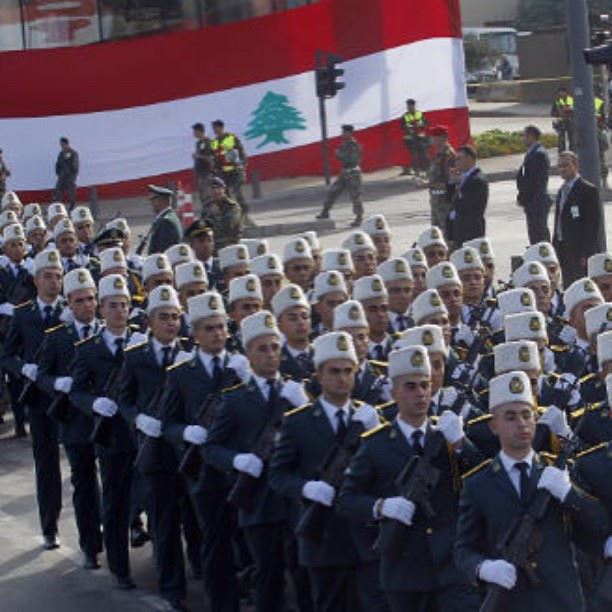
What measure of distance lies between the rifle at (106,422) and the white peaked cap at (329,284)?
4.62 ft

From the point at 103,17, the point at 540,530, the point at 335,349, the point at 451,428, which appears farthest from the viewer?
the point at 103,17

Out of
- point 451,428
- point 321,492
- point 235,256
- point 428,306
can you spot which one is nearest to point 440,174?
point 235,256

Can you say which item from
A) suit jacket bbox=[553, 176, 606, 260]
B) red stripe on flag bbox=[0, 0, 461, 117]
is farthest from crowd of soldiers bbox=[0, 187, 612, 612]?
red stripe on flag bbox=[0, 0, 461, 117]

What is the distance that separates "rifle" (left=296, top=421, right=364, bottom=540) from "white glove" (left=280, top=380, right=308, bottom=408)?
789mm

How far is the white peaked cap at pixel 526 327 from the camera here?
12352 millimetres

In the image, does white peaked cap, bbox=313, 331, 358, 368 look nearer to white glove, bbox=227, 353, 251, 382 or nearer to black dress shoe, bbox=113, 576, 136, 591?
white glove, bbox=227, 353, 251, 382

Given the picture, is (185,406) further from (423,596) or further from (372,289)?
(423,596)

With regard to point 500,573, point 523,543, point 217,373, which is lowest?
point 500,573

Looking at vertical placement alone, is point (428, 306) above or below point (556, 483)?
above

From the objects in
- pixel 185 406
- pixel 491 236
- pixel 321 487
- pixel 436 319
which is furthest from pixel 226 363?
pixel 491 236

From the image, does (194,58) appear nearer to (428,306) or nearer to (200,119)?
(200,119)

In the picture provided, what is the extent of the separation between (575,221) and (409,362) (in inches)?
403

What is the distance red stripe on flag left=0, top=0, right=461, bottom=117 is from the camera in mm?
41375

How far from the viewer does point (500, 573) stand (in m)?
9.35
